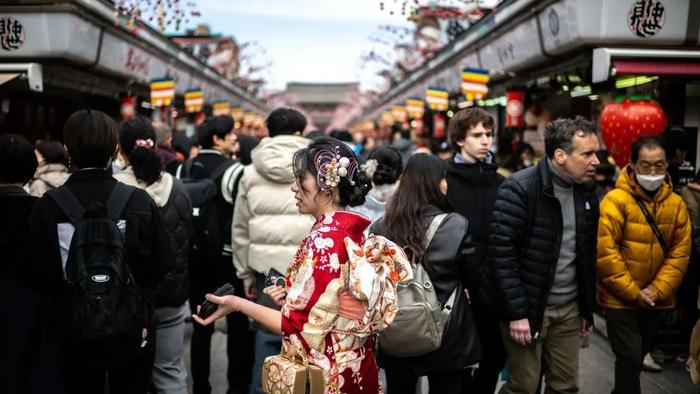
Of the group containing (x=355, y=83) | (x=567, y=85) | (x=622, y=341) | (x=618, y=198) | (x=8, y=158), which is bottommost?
(x=622, y=341)

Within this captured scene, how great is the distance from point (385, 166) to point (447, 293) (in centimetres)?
182

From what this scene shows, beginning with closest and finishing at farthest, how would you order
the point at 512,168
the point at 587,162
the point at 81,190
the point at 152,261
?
the point at 81,190 < the point at 152,261 < the point at 587,162 < the point at 512,168

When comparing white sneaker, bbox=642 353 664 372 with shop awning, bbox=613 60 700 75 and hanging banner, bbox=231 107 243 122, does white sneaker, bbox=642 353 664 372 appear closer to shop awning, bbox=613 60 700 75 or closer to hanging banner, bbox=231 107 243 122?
shop awning, bbox=613 60 700 75

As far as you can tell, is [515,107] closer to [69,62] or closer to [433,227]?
[69,62]

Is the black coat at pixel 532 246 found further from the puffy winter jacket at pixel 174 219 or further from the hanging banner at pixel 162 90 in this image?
the hanging banner at pixel 162 90

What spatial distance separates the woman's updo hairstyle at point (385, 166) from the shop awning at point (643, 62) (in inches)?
97.7

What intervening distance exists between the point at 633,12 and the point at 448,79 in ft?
28.9

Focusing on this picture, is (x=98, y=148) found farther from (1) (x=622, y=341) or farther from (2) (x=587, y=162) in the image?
(1) (x=622, y=341)

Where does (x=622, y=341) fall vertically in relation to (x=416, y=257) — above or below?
below

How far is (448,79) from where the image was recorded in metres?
15.6

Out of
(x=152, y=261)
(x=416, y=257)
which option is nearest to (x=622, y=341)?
(x=416, y=257)

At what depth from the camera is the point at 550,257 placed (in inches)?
160

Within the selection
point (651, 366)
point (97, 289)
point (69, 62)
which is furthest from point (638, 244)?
point (69, 62)

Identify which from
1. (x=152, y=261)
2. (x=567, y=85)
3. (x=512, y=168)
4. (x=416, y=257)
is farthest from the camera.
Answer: (x=567, y=85)
